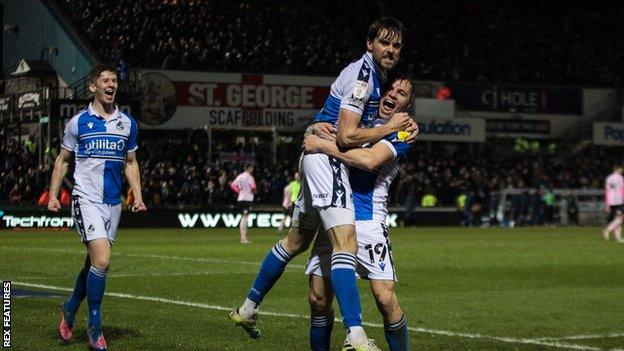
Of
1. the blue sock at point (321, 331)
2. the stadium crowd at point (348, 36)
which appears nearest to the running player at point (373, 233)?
the blue sock at point (321, 331)

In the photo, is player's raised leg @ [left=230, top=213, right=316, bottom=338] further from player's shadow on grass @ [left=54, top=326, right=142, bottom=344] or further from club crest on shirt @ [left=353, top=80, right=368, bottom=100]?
player's shadow on grass @ [left=54, top=326, right=142, bottom=344]

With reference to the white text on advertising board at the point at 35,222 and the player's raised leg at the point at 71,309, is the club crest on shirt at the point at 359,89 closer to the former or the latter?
the player's raised leg at the point at 71,309

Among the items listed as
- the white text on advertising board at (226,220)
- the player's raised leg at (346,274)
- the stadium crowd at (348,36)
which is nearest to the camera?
the player's raised leg at (346,274)

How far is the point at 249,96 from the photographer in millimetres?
48969

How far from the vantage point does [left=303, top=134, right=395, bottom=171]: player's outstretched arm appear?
877 centimetres

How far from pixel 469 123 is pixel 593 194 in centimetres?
682

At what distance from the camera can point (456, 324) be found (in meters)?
13.3

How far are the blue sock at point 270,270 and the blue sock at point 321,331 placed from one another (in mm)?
509

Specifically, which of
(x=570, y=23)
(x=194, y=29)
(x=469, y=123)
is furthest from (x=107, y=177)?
(x=570, y=23)

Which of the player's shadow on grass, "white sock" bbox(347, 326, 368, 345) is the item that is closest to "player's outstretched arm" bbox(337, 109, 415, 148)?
"white sock" bbox(347, 326, 368, 345)

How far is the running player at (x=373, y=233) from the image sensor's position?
886 centimetres

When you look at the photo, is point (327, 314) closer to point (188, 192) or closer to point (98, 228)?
point (98, 228)

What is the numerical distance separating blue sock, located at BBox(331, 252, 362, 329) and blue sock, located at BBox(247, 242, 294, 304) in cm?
92

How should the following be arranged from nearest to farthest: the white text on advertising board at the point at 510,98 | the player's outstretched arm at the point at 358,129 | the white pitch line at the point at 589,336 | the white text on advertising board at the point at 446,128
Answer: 1. the player's outstretched arm at the point at 358,129
2. the white pitch line at the point at 589,336
3. the white text on advertising board at the point at 446,128
4. the white text on advertising board at the point at 510,98
